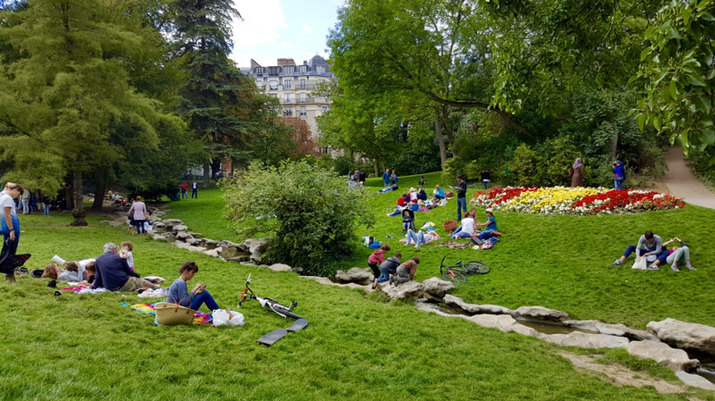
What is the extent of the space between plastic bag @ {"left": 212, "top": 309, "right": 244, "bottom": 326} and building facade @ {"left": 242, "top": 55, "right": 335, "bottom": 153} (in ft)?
262

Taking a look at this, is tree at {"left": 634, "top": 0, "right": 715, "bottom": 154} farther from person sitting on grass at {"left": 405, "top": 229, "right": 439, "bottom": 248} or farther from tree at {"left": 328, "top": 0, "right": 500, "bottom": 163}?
tree at {"left": 328, "top": 0, "right": 500, "bottom": 163}

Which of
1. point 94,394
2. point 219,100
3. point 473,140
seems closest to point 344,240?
point 94,394

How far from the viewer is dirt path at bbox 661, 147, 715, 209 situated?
19.6 meters

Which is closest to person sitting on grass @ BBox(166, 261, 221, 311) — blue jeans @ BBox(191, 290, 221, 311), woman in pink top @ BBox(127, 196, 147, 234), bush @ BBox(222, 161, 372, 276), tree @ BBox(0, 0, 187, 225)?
blue jeans @ BBox(191, 290, 221, 311)

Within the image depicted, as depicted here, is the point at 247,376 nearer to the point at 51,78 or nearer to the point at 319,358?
the point at 319,358

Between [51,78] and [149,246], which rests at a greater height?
[51,78]

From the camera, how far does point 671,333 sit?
319 inches

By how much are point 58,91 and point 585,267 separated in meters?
20.8

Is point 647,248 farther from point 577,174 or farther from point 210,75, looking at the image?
point 210,75

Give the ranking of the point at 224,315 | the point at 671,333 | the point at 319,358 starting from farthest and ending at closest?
the point at 671,333
the point at 224,315
the point at 319,358

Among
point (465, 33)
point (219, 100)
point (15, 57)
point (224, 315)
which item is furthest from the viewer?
point (219, 100)

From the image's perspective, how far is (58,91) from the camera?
17.0 m

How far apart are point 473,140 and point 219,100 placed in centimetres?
2581

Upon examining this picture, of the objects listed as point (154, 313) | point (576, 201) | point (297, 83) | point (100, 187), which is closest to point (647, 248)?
point (576, 201)
